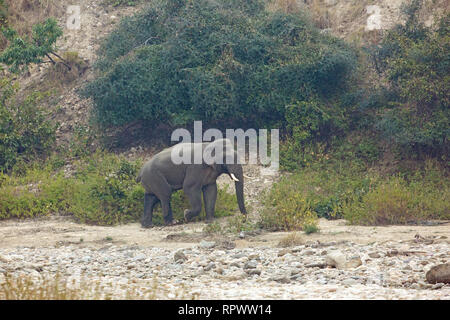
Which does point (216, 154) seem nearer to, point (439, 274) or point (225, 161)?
point (225, 161)

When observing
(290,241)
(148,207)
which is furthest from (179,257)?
(148,207)

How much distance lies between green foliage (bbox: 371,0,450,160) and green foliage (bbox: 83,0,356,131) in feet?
5.96

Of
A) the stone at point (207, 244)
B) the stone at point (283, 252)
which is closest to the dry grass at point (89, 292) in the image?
the stone at point (283, 252)

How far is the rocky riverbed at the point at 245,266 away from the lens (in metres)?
7.29

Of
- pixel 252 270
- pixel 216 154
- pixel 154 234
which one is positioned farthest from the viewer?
pixel 216 154

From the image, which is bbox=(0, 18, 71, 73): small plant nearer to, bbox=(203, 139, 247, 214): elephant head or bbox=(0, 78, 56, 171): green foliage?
bbox=(0, 78, 56, 171): green foliage

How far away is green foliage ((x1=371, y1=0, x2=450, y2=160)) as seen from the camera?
50.2 feet

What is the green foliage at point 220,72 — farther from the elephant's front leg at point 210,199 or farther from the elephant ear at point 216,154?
the elephant's front leg at point 210,199

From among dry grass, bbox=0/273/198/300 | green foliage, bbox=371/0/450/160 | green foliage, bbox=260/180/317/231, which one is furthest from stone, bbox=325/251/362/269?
green foliage, bbox=371/0/450/160

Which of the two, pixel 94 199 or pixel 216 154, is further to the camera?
pixel 94 199

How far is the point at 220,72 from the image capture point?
56.9 ft

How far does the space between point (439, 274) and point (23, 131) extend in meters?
13.8

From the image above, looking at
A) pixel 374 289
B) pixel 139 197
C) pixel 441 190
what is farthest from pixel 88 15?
pixel 374 289
